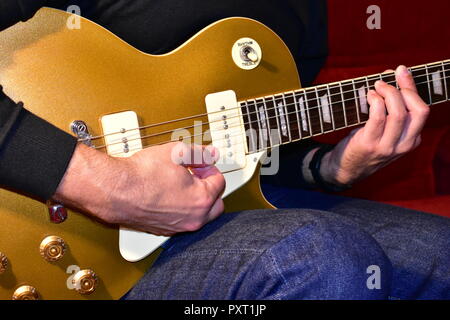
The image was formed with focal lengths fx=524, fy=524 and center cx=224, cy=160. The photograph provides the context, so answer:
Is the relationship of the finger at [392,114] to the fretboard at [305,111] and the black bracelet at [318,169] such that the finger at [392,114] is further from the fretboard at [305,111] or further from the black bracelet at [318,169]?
the black bracelet at [318,169]

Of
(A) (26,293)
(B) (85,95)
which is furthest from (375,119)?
(A) (26,293)

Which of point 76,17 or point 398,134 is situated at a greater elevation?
point 76,17

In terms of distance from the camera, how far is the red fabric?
1288 mm

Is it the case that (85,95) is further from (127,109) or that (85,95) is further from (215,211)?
(215,211)

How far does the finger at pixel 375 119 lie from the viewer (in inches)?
39.2

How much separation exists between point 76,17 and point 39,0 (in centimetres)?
8

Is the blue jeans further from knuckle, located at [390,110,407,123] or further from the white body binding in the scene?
knuckle, located at [390,110,407,123]

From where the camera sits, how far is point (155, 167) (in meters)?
0.81

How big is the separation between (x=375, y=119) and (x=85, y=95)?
0.53 meters

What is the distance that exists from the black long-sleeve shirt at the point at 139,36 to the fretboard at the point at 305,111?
178 mm

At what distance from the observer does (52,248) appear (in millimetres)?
845

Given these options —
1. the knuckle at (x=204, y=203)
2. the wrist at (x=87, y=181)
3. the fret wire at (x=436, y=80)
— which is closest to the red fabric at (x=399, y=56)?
the fret wire at (x=436, y=80)
